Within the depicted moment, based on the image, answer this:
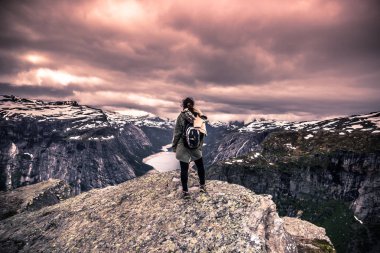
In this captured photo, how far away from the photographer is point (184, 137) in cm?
1595

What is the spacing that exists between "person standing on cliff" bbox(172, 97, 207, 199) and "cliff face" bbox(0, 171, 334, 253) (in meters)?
1.47

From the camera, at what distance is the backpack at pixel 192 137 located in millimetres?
15641

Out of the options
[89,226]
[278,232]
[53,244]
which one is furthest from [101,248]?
[278,232]

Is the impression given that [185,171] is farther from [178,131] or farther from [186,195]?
[178,131]

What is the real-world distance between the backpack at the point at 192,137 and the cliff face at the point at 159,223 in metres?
3.24

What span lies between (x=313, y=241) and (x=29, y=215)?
26.1 m

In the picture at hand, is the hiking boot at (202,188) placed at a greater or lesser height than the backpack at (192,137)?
lesser

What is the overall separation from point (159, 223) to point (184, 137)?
515 cm

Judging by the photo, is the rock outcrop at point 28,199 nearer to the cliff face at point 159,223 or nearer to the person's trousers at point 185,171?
the cliff face at point 159,223

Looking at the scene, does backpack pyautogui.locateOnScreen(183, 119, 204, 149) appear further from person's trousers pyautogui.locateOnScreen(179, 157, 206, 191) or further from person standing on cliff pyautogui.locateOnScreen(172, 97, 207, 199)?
person's trousers pyautogui.locateOnScreen(179, 157, 206, 191)

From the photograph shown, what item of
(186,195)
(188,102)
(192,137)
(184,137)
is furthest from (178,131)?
(186,195)

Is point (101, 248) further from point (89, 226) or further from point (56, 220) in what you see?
point (56, 220)

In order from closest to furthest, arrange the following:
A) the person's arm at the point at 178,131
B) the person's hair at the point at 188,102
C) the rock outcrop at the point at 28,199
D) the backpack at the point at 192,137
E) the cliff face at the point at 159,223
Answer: the cliff face at the point at 159,223
the backpack at the point at 192,137
the person's arm at the point at 178,131
the person's hair at the point at 188,102
the rock outcrop at the point at 28,199

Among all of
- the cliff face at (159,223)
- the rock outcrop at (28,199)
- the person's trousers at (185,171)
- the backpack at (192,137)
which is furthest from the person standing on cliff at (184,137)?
the rock outcrop at (28,199)
